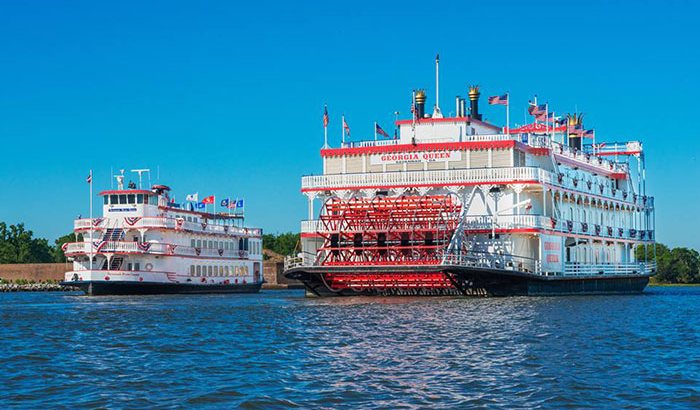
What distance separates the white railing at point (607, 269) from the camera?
49.5 m

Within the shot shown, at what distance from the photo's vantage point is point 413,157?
48.0 metres

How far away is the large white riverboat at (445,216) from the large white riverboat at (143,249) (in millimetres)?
13085

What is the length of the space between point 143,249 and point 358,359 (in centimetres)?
3934

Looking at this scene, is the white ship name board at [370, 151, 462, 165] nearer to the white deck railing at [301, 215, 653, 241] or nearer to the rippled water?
the white deck railing at [301, 215, 653, 241]

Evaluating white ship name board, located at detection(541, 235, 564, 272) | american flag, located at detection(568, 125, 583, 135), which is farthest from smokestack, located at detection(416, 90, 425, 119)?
american flag, located at detection(568, 125, 583, 135)

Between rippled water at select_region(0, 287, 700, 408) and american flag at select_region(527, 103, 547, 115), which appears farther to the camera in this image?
american flag at select_region(527, 103, 547, 115)

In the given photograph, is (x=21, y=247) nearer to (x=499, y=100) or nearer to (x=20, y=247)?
(x=20, y=247)

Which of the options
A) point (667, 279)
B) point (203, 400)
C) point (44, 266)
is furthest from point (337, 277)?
point (667, 279)

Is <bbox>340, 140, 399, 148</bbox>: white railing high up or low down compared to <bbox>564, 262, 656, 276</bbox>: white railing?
up

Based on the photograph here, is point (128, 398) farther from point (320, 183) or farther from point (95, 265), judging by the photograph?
point (95, 265)

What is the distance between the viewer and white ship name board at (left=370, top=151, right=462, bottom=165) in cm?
4738

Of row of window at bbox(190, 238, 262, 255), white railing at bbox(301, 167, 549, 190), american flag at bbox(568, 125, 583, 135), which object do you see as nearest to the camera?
white railing at bbox(301, 167, 549, 190)

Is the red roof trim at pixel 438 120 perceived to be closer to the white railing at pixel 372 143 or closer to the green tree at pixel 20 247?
the white railing at pixel 372 143

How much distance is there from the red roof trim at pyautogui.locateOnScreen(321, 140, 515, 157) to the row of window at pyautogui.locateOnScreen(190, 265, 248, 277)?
1915cm
